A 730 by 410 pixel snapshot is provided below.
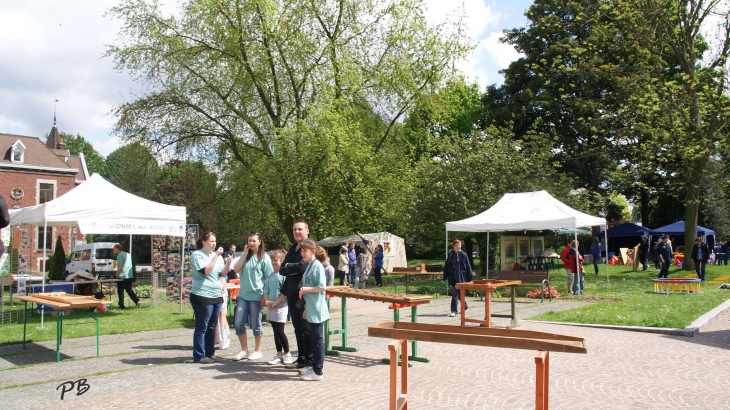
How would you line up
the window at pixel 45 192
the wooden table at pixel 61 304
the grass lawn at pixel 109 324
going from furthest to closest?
1. the window at pixel 45 192
2. the grass lawn at pixel 109 324
3. the wooden table at pixel 61 304

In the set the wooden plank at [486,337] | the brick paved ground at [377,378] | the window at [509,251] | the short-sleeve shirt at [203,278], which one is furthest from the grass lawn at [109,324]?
the window at [509,251]

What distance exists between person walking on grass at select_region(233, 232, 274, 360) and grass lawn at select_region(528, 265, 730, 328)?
666 cm

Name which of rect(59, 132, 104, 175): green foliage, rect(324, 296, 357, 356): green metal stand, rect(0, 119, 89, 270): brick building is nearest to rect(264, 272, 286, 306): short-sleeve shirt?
rect(324, 296, 357, 356): green metal stand

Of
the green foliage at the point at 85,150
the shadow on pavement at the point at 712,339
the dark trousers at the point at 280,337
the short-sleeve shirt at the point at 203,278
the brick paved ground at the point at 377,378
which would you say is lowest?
the shadow on pavement at the point at 712,339

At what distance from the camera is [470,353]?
29.0 ft

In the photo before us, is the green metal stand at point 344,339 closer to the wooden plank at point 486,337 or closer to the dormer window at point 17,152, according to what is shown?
the wooden plank at point 486,337

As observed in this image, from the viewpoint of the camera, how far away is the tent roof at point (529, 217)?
1686 cm

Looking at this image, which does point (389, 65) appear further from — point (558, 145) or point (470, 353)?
point (470, 353)

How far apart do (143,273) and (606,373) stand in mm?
28229

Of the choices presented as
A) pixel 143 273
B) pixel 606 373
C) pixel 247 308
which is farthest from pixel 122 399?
pixel 143 273

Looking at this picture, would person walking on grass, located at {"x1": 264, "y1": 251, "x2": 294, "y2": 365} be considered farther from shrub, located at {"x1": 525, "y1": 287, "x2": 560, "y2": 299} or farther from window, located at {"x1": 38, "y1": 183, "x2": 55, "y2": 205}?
window, located at {"x1": 38, "y1": 183, "x2": 55, "y2": 205}

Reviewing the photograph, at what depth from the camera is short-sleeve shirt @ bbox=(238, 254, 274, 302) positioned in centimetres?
819

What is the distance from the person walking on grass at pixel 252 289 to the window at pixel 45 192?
4572cm

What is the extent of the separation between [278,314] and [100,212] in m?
7.76
